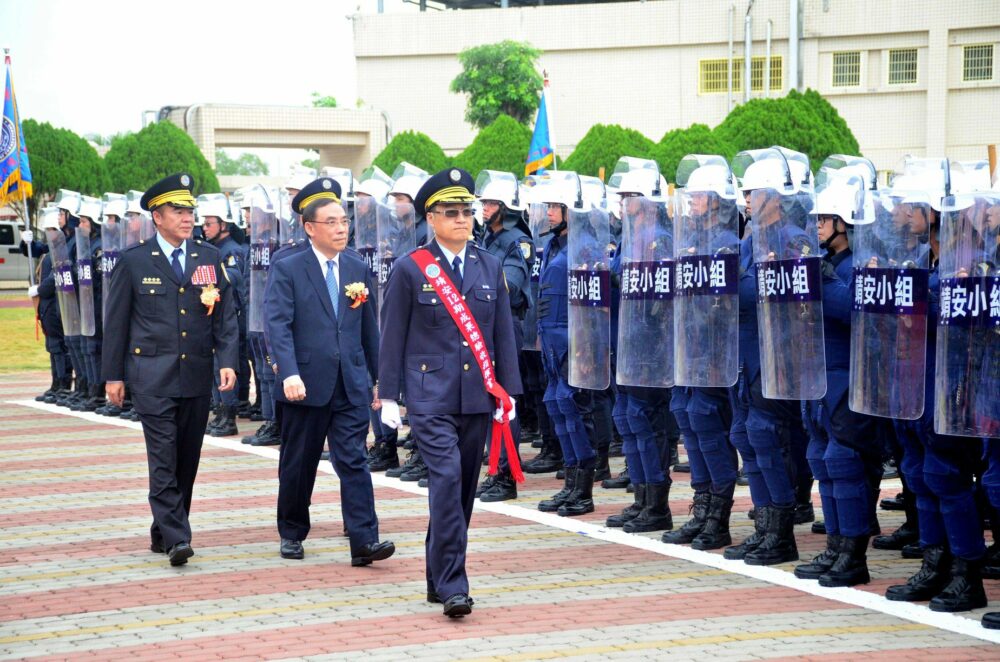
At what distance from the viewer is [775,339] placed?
7.43 meters

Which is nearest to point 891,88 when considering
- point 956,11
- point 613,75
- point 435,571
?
point 956,11

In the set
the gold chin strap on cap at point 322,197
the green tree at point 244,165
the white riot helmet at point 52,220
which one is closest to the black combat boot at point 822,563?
the gold chin strap on cap at point 322,197

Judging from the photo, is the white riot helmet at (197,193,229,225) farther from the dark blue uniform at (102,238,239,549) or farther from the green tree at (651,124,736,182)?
the green tree at (651,124,736,182)

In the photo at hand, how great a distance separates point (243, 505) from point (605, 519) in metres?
2.74

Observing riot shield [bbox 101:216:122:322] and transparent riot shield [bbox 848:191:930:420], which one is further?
riot shield [bbox 101:216:122:322]

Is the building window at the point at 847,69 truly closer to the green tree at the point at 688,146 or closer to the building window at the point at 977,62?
the building window at the point at 977,62

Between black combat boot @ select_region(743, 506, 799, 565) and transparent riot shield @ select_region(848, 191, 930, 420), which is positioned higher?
transparent riot shield @ select_region(848, 191, 930, 420)

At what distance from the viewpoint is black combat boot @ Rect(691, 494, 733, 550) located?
8.23 m

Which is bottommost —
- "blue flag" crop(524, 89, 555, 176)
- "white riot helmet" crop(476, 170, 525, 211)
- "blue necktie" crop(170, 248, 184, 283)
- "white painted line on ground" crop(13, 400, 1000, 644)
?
"white painted line on ground" crop(13, 400, 1000, 644)

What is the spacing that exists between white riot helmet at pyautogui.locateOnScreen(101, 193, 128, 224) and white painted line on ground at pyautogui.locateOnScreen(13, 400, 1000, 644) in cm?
524

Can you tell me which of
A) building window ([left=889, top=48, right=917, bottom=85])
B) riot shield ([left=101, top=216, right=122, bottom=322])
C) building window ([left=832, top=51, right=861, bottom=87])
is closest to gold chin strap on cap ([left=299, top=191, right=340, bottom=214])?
riot shield ([left=101, top=216, right=122, bottom=322])

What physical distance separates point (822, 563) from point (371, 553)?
8.35 feet

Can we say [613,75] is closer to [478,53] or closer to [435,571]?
[478,53]

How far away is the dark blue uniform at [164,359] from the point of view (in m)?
8.09
